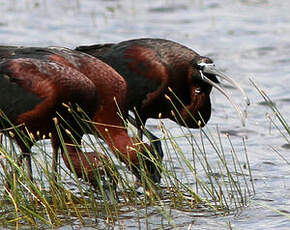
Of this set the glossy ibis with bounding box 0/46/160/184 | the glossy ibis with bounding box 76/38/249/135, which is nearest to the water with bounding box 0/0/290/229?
the glossy ibis with bounding box 76/38/249/135

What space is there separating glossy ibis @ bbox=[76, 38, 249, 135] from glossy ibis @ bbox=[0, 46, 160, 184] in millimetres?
875

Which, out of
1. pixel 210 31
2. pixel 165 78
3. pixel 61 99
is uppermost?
pixel 61 99

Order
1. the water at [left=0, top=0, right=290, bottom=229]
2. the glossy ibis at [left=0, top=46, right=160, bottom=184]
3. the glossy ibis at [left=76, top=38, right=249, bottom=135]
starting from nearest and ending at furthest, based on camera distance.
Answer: the glossy ibis at [left=0, top=46, right=160, bottom=184], the glossy ibis at [left=76, top=38, right=249, bottom=135], the water at [left=0, top=0, right=290, bottom=229]

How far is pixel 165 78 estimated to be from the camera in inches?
335

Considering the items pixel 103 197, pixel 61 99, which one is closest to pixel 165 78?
pixel 61 99

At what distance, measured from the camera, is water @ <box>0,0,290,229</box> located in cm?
1138

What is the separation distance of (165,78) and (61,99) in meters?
1.53

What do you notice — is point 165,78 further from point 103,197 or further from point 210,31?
point 210,31

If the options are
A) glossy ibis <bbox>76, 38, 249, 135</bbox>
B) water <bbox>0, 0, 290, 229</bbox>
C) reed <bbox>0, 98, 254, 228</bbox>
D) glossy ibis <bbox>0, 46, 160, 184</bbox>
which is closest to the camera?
reed <bbox>0, 98, 254, 228</bbox>

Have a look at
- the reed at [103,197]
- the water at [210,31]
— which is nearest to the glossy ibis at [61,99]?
the reed at [103,197]

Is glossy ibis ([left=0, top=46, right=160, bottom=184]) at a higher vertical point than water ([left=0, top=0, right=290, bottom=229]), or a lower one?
higher

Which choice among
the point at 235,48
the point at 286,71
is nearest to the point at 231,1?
the point at 235,48

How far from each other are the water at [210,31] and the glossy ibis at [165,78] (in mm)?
1355

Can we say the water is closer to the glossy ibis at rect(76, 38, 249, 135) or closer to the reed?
the glossy ibis at rect(76, 38, 249, 135)
